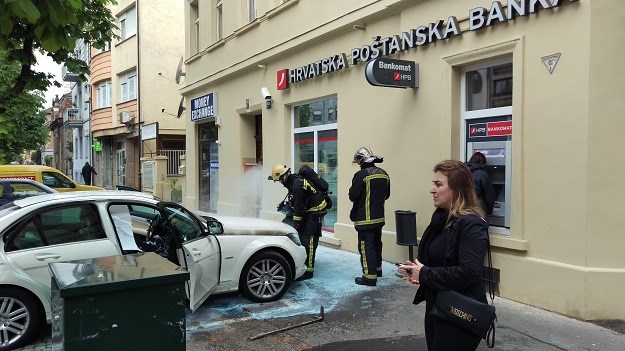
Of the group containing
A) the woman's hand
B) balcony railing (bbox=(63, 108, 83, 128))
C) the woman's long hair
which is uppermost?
balcony railing (bbox=(63, 108, 83, 128))

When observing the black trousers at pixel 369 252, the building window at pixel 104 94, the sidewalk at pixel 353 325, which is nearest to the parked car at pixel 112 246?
the sidewalk at pixel 353 325

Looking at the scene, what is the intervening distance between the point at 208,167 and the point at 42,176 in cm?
495

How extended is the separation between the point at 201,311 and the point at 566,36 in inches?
193

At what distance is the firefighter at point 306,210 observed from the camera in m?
6.87

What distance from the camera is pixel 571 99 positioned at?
5.30 m

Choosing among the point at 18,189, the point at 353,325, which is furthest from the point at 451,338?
the point at 18,189

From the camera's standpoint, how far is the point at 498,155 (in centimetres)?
636

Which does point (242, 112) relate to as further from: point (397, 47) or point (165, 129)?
point (165, 129)

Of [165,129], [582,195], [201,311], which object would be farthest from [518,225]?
[165,129]

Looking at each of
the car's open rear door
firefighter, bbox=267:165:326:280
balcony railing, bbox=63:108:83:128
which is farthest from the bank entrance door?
balcony railing, bbox=63:108:83:128

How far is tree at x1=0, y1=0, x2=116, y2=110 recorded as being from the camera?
411 cm

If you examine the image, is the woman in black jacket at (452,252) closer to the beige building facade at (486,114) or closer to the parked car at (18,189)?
the beige building facade at (486,114)

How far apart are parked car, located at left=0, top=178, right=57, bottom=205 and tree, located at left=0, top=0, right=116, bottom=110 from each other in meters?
2.25

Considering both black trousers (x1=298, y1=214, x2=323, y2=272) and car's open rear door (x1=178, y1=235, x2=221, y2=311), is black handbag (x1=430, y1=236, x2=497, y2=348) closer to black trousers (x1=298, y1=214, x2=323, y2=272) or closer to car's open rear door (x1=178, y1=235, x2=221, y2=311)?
car's open rear door (x1=178, y1=235, x2=221, y2=311)
